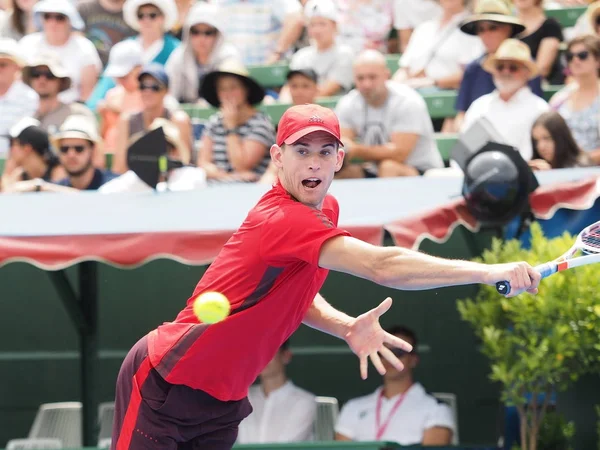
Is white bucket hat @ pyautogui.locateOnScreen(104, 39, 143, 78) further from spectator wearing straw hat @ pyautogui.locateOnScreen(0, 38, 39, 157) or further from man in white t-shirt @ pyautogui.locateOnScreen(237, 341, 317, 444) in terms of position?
man in white t-shirt @ pyautogui.locateOnScreen(237, 341, 317, 444)

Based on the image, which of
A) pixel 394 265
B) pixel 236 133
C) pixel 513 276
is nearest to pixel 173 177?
pixel 236 133

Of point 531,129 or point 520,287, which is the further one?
point 531,129

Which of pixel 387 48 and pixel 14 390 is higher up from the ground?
pixel 387 48

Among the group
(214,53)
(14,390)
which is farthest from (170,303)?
(214,53)

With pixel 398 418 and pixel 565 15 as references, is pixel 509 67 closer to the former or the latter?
pixel 565 15

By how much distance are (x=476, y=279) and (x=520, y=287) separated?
13 cm

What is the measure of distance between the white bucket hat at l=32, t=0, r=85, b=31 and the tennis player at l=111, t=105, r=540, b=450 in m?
6.13

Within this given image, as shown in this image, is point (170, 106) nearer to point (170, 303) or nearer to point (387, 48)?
point (170, 303)

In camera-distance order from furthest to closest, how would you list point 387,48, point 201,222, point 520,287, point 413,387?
point 387,48
point 413,387
point 201,222
point 520,287

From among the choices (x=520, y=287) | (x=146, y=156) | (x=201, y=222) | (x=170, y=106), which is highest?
(x=170, y=106)

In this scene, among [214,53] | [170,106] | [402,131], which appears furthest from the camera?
[214,53]

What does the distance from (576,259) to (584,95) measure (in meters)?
4.22

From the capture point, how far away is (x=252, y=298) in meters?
3.93

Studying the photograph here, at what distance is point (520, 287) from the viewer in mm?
3393
